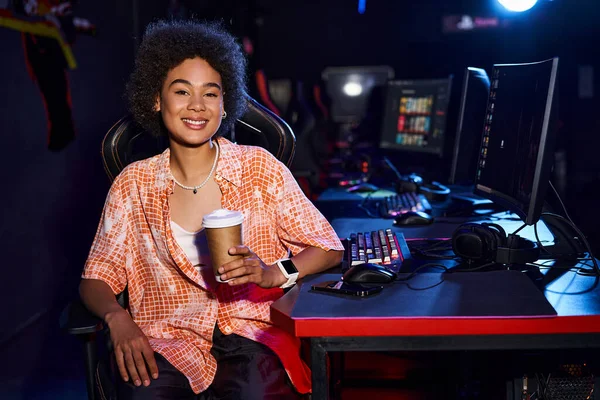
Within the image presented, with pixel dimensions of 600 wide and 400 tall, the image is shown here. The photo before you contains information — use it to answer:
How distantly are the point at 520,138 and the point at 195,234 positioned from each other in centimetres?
98

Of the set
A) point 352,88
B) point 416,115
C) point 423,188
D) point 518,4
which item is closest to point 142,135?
point 423,188

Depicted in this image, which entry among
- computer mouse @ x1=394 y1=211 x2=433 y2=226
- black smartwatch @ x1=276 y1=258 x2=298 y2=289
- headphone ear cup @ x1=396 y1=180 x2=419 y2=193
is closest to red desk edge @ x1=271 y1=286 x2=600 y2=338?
black smartwatch @ x1=276 y1=258 x2=298 y2=289

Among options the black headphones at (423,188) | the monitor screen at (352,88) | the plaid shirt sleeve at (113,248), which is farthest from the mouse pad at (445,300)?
the monitor screen at (352,88)

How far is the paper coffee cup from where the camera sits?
4.34 feet

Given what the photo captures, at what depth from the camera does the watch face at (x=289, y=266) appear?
159 cm

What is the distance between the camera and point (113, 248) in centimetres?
184

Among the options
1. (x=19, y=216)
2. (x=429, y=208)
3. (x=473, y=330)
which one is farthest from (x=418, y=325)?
(x=19, y=216)

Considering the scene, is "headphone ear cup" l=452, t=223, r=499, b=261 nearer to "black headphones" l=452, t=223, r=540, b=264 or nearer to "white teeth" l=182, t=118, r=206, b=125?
"black headphones" l=452, t=223, r=540, b=264

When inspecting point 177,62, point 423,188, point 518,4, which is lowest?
point 423,188

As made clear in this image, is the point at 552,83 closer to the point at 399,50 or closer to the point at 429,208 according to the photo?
the point at 429,208

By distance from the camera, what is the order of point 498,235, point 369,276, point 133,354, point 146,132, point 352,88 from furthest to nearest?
1. point 352,88
2. point 146,132
3. point 498,235
4. point 133,354
5. point 369,276

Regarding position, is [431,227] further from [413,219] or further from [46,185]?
[46,185]

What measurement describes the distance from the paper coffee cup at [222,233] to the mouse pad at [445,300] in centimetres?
19

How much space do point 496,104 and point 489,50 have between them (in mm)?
6295
